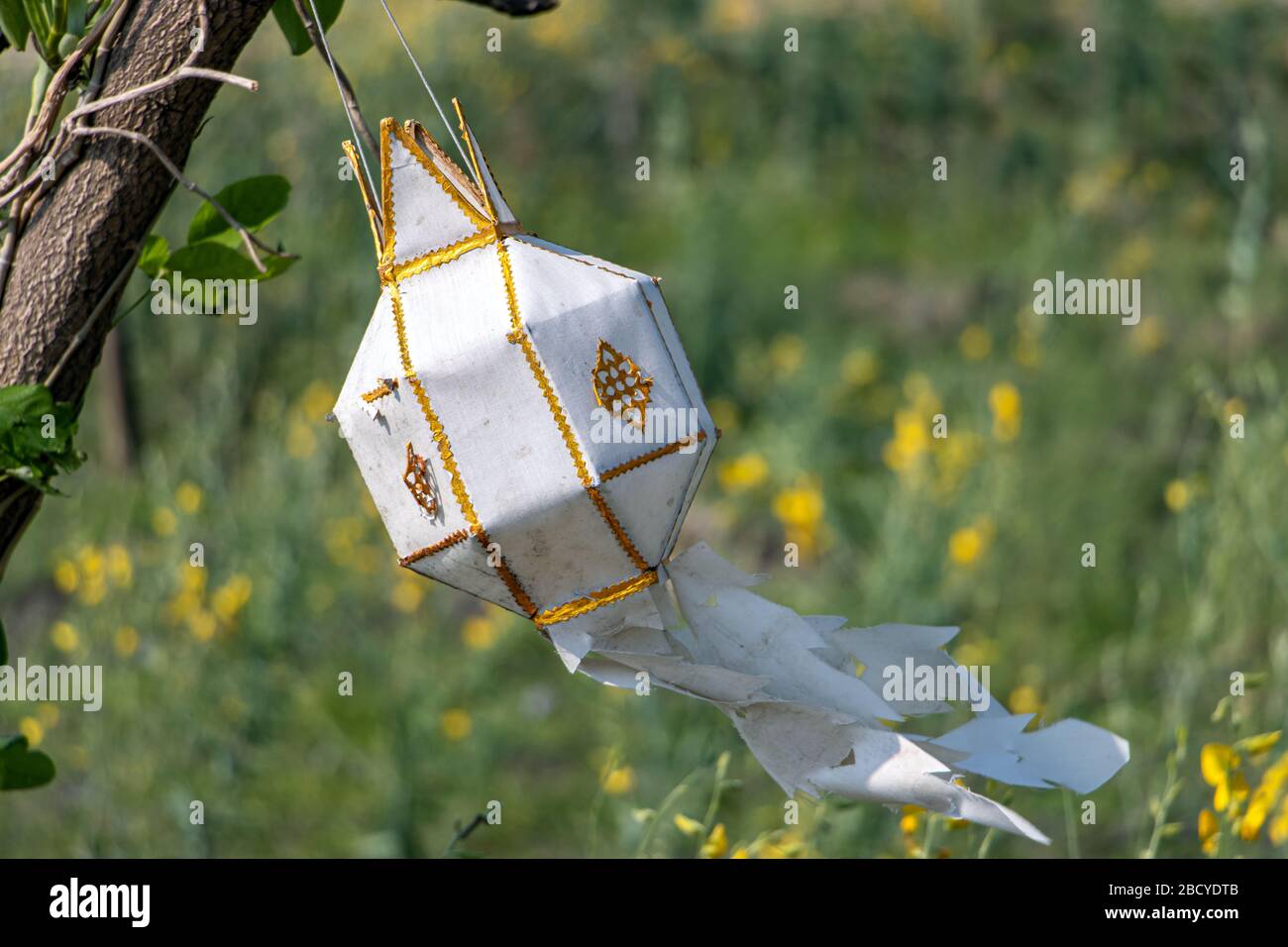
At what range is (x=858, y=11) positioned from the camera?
23.9 feet

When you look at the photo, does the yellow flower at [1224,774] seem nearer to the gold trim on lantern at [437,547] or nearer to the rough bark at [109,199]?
the gold trim on lantern at [437,547]

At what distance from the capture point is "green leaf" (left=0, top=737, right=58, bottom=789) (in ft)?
3.30

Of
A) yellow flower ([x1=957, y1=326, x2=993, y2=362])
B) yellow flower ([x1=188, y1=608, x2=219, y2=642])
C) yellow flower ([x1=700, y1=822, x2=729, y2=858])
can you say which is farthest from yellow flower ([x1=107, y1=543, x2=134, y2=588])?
yellow flower ([x1=957, y1=326, x2=993, y2=362])

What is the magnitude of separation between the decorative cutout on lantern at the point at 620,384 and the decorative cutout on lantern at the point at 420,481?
0.12 meters

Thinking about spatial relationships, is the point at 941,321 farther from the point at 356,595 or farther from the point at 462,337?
the point at 462,337

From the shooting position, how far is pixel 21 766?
1.01 meters

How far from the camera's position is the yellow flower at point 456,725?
2961 mm

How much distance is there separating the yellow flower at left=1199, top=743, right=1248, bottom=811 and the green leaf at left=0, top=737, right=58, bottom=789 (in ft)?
3.48

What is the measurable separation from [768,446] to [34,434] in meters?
3.40

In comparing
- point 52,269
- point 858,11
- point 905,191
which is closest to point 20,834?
point 52,269

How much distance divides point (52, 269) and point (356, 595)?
2.56m

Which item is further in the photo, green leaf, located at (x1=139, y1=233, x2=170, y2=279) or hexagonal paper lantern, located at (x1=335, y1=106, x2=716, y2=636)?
green leaf, located at (x1=139, y1=233, x2=170, y2=279)

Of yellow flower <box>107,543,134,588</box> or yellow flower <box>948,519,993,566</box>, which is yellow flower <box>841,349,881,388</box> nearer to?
yellow flower <box>948,519,993,566</box>

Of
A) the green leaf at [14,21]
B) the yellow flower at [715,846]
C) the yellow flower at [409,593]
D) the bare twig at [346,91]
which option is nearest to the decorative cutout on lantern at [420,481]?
the bare twig at [346,91]
